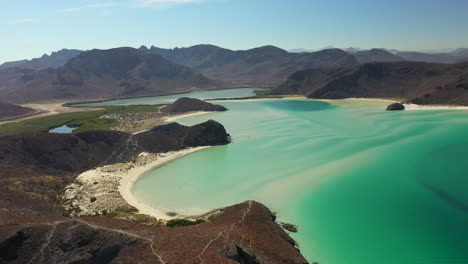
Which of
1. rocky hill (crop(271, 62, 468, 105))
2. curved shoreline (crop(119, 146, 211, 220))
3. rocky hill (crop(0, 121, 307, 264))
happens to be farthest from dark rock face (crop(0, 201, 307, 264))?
rocky hill (crop(271, 62, 468, 105))

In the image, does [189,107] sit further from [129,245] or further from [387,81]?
[129,245]

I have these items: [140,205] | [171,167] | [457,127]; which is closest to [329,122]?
[457,127]

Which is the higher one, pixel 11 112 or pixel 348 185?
pixel 348 185

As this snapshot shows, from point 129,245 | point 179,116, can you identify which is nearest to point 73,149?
point 129,245

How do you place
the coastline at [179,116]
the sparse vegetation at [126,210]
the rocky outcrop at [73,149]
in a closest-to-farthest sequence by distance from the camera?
the sparse vegetation at [126,210] → the rocky outcrop at [73,149] → the coastline at [179,116]

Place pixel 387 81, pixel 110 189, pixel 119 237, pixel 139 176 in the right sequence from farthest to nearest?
pixel 387 81
pixel 139 176
pixel 110 189
pixel 119 237

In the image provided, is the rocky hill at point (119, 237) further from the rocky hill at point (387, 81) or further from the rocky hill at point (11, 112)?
the rocky hill at point (387, 81)

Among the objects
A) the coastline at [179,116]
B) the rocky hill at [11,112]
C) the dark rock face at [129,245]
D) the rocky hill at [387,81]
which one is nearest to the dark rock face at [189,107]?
the coastline at [179,116]

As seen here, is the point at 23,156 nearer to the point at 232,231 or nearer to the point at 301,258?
the point at 232,231
